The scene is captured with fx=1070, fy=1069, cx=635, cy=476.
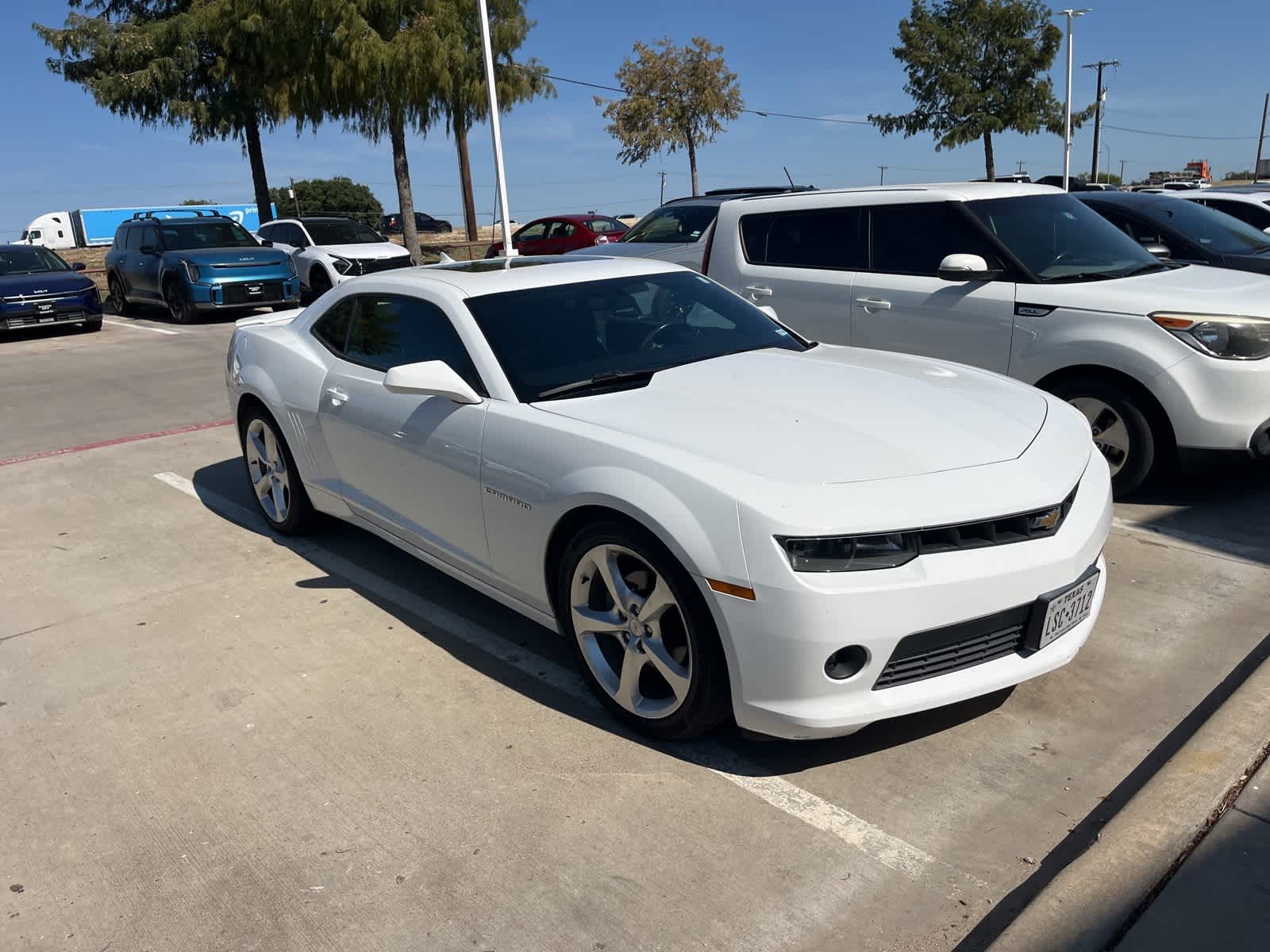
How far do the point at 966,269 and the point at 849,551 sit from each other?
3.65 meters

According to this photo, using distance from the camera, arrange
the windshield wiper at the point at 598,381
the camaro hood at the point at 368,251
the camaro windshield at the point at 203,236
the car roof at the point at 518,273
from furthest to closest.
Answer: the camaro hood at the point at 368,251, the camaro windshield at the point at 203,236, the car roof at the point at 518,273, the windshield wiper at the point at 598,381

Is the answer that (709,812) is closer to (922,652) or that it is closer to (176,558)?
(922,652)

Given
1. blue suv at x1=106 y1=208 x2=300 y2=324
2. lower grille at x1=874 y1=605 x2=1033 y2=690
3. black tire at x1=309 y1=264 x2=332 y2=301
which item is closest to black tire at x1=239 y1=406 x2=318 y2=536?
lower grille at x1=874 y1=605 x2=1033 y2=690

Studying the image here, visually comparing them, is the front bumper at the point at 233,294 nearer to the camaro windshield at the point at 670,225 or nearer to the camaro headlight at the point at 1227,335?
the camaro windshield at the point at 670,225

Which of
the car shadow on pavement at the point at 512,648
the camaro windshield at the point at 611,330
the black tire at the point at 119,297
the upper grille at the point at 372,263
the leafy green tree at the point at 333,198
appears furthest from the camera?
the leafy green tree at the point at 333,198

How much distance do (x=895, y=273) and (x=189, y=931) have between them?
5439mm

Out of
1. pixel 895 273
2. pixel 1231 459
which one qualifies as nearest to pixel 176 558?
pixel 895 273

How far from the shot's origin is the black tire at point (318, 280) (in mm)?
17672

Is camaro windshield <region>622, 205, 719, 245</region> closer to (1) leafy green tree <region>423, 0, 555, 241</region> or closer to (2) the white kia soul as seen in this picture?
(2) the white kia soul

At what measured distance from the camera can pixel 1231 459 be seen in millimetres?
5477

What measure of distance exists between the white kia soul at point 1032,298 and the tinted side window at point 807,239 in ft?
0.04

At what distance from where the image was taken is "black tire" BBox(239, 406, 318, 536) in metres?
5.48

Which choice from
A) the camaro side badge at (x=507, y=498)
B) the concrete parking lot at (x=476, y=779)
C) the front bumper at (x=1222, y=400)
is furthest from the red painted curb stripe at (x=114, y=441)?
the front bumper at (x=1222, y=400)

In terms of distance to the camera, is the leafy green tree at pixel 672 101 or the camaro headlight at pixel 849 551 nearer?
the camaro headlight at pixel 849 551
